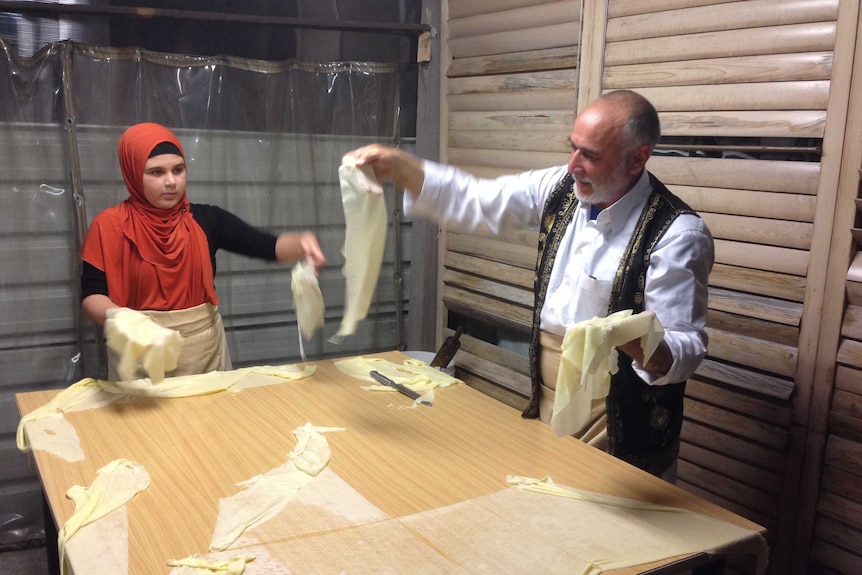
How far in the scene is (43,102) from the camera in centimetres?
348

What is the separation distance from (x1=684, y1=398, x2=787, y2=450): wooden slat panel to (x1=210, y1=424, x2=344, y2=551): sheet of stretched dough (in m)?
1.63

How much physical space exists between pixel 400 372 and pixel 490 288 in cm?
148

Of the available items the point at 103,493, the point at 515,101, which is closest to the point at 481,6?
the point at 515,101

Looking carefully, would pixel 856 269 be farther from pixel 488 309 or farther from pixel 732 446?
pixel 488 309

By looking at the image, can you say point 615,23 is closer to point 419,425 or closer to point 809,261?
point 809,261

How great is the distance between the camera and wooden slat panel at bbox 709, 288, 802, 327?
8.70 ft

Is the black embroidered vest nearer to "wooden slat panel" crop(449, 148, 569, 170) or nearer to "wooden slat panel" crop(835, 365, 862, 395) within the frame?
"wooden slat panel" crop(835, 365, 862, 395)

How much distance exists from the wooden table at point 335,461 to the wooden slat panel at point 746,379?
3.14 ft

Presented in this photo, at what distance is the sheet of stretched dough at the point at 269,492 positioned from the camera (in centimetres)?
161

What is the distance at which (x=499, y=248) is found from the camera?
13.3ft

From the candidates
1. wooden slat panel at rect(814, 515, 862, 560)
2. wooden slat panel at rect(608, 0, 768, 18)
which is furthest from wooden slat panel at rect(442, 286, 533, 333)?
wooden slat panel at rect(814, 515, 862, 560)

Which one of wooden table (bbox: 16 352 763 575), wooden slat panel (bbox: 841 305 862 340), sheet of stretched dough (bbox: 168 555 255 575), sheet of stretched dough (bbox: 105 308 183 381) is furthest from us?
wooden slat panel (bbox: 841 305 862 340)

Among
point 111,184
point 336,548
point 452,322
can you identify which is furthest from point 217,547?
point 452,322

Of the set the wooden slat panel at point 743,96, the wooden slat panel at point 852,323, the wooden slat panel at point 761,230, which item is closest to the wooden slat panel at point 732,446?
the wooden slat panel at point 852,323
